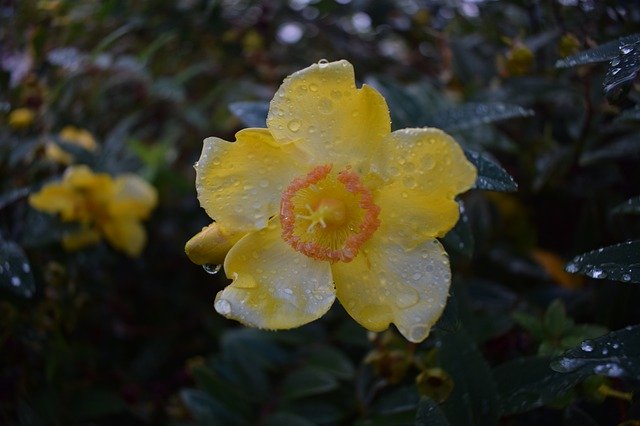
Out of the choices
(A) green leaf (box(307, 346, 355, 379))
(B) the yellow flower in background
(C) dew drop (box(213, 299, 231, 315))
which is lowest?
(A) green leaf (box(307, 346, 355, 379))

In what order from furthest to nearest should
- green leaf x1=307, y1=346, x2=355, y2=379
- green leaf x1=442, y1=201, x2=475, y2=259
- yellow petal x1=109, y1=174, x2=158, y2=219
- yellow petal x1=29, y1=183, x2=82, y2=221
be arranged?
1. yellow petal x1=109, y1=174, x2=158, y2=219
2. yellow petal x1=29, y1=183, x2=82, y2=221
3. green leaf x1=307, y1=346, x2=355, y2=379
4. green leaf x1=442, y1=201, x2=475, y2=259

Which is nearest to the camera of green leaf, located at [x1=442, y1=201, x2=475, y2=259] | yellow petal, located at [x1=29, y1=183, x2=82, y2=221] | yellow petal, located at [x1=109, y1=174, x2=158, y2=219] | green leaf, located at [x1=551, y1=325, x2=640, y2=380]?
green leaf, located at [x1=551, y1=325, x2=640, y2=380]

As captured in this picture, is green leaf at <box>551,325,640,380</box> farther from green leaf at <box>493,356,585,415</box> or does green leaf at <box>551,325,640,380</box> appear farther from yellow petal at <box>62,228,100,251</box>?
yellow petal at <box>62,228,100,251</box>

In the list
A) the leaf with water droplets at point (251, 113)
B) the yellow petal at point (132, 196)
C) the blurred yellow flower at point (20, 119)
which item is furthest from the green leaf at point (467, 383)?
the blurred yellow flower at point (20, 119)

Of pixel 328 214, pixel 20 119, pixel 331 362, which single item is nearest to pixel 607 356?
pixel 328 214

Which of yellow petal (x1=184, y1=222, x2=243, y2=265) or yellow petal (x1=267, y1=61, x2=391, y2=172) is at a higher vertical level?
yellow petal (x1=267, y1=61, x2=391, y2=172)

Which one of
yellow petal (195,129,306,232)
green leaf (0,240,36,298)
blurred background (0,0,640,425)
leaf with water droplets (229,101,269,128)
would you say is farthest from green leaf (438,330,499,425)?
green leaf (0,240,36,298)
